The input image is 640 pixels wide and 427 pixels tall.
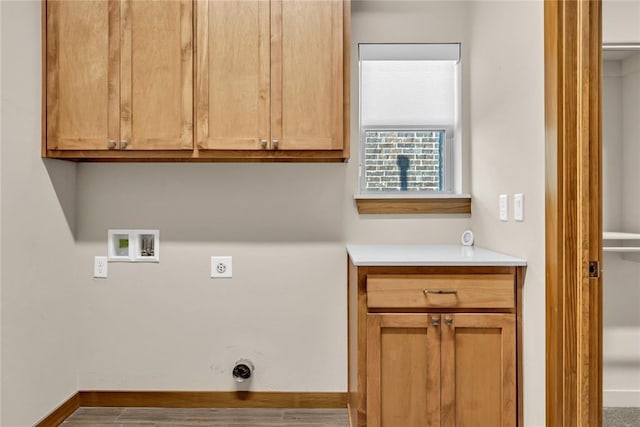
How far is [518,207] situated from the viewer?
1.98 meters

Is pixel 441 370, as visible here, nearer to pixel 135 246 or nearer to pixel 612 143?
pixel 612 143

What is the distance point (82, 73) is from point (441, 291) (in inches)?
75.5

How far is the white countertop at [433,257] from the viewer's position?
193 centimetres

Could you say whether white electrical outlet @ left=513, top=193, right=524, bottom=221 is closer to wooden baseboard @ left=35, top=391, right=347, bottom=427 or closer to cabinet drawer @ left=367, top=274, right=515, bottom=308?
cabinet drawer @ left=367, top=274, right=515, bottom=308

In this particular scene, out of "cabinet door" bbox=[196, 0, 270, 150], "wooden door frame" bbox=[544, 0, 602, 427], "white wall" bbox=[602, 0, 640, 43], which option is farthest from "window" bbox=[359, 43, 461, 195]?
"wooden door frame" bbox=[544, 0, 602, 427]

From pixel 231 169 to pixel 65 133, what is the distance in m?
0.82

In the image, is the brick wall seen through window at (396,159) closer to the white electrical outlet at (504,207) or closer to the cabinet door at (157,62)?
the white electrical outlet at (504,207)

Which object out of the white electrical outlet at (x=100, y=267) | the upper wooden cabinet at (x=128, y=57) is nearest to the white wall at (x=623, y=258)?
the upper wooden cabinet at (x=128, y=57)

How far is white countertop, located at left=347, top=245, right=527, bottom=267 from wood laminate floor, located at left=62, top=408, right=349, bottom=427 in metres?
0.90

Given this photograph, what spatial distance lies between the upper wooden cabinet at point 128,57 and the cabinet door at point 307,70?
0.43m

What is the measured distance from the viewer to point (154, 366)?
8.78 ft

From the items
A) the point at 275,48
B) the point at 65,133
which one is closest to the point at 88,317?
the point at 65,133

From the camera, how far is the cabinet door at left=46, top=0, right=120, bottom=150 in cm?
231

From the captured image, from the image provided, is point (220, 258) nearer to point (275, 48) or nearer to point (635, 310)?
point (275, 48)
